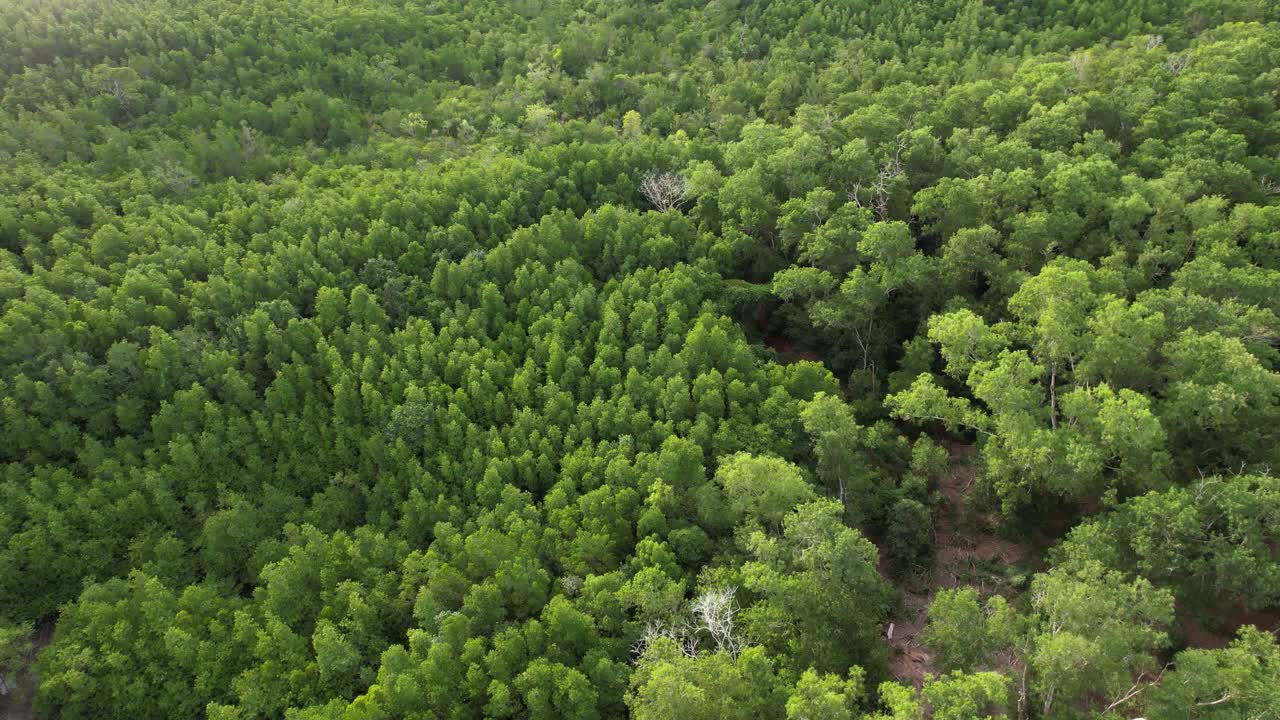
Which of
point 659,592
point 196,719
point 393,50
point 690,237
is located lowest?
point 196,719

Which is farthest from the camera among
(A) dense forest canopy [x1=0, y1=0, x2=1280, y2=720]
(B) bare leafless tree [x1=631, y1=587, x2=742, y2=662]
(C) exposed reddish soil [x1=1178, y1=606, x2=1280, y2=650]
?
(C) exposed reddish soil [x1=1178, y1=606, x2=1280, y2=650]

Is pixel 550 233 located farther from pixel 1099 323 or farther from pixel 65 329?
pixel 1099 323

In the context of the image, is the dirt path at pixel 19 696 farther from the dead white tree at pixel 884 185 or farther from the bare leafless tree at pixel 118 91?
the dead white tree at pixel 884 185

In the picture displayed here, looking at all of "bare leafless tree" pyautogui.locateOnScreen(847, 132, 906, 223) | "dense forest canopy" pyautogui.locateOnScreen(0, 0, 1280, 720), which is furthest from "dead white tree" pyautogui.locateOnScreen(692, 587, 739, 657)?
"bare leafless tree" pyautogui.locateOnScreen(847, 132, 906, 223)

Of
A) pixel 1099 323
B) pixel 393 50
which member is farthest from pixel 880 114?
pixel 393 50

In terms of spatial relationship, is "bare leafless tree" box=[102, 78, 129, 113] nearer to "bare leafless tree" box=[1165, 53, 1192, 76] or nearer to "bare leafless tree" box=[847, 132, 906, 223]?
"bare leafless tree" box=[847, 132, 906, 223]

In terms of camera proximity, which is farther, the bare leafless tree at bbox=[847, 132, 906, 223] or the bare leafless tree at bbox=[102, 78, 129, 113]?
the bare leafless tree at bbox=[102, 78, 129, 113]
